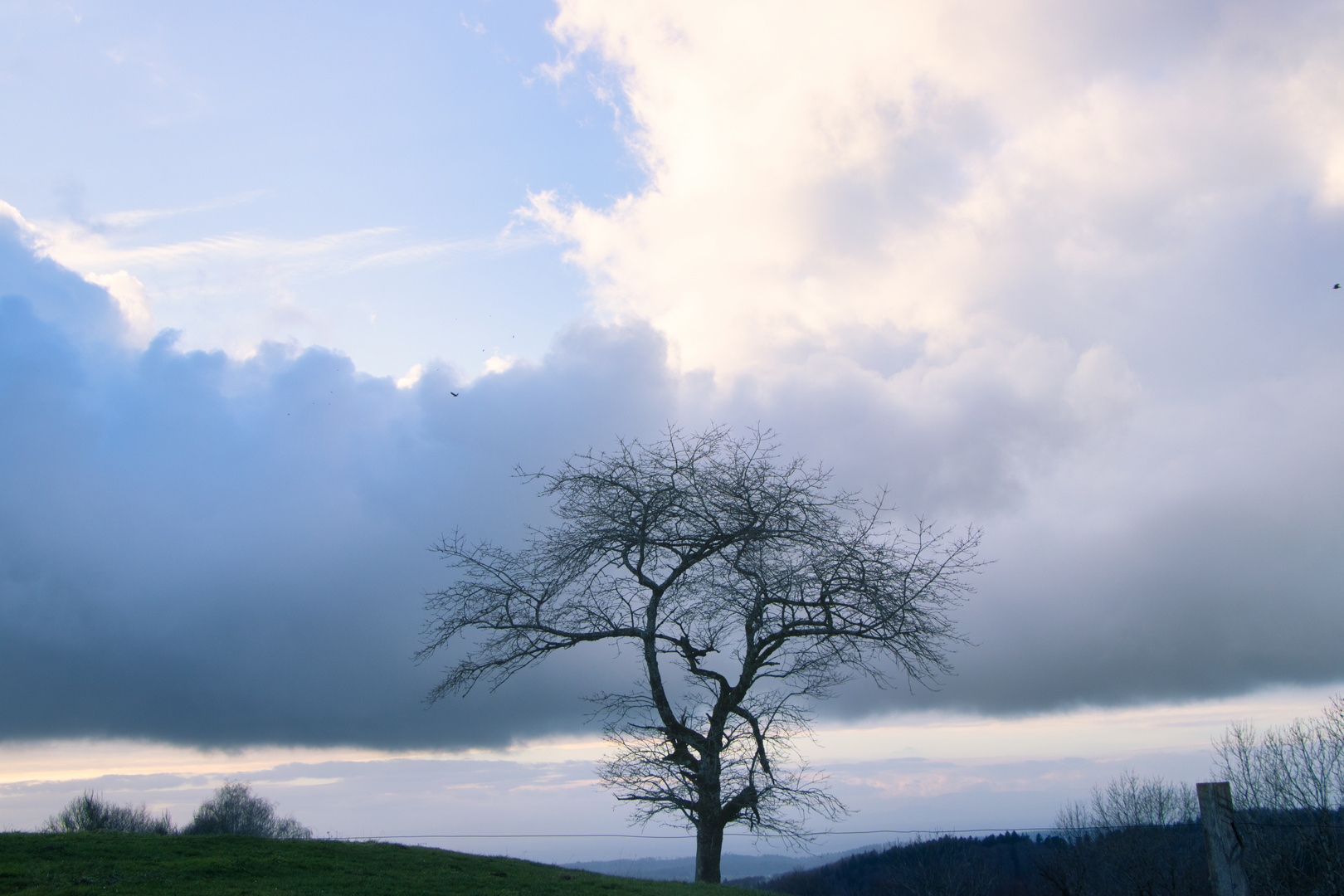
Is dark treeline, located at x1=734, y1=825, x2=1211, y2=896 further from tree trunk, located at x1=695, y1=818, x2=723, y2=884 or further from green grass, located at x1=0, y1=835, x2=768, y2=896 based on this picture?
green grass, located at x1=0, y1=835, x2=768, y2=896

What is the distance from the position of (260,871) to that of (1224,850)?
1263cm

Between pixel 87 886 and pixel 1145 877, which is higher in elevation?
pixel 87 886

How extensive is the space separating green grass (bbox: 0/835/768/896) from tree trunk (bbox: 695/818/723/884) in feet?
3.74

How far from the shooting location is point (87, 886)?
11016 mm

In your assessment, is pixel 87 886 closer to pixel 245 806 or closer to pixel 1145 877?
pixel 1145 877

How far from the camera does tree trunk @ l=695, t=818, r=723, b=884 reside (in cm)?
1559

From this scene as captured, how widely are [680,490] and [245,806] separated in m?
70.0

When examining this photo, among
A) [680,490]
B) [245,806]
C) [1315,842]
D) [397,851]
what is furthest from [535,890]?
[245,806]

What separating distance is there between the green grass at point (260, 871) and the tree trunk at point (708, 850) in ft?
3.74

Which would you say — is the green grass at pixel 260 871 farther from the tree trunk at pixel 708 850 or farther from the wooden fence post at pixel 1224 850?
the wooden fence post at pixel 1224 850

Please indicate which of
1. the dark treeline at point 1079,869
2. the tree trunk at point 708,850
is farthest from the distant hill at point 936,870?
the tree trunk at point 708,850

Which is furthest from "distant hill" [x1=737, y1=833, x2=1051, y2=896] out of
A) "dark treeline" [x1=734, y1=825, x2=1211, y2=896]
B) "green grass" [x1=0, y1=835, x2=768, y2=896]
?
"green grass" [x1=0, y1=835, x2=768, y2=896]

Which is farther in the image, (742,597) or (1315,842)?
(1315,842)

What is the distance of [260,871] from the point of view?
1294cm
